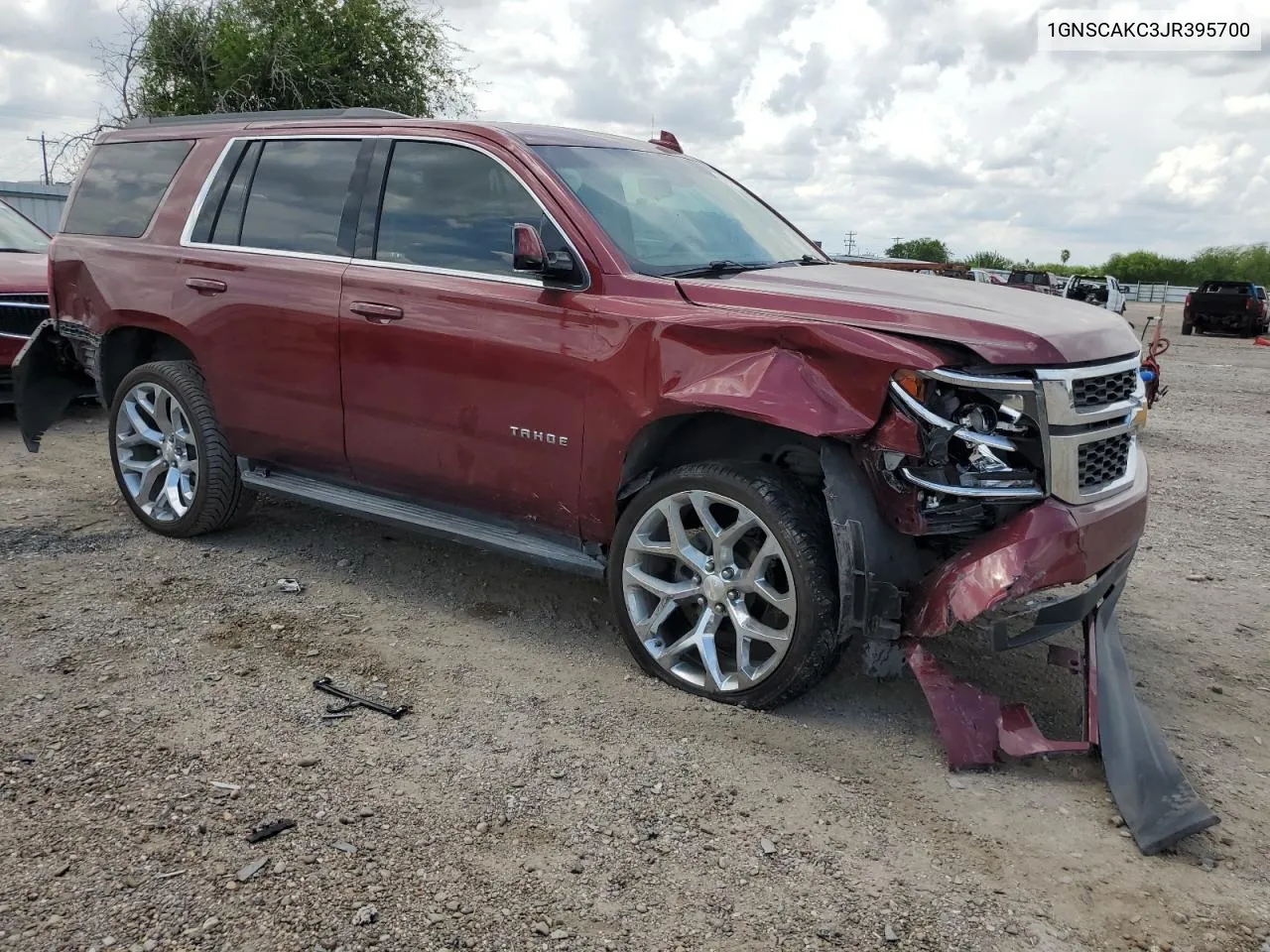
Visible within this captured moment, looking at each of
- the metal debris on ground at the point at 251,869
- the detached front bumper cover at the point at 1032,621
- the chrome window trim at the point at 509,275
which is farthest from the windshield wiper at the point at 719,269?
the metal debris on ground at the point at 251,869

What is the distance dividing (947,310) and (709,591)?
4.06 ft

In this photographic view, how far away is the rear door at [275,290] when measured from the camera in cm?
466

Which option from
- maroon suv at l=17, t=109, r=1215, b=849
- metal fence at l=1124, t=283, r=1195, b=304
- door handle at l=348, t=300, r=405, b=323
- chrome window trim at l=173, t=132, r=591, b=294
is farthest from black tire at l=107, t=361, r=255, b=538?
metal fence at l=1124, t=283, r=1195, b=304

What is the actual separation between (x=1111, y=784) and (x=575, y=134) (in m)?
3.29

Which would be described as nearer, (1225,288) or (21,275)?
(21,275)

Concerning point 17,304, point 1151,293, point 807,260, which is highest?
point 807,260

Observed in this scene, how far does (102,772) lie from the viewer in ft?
10.6

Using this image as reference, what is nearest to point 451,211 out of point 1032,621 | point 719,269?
point 719,269

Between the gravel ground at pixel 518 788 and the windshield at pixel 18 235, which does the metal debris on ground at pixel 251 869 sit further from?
the windshield at pixel 18 235

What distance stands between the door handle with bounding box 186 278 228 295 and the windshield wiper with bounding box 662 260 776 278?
7.40 feet

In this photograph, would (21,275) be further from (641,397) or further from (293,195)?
(641,397)

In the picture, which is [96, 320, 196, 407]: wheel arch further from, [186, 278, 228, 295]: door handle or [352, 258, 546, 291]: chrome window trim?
[352, 258, 546, 291]: chrome window trim

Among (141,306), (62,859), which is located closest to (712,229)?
(141,306)

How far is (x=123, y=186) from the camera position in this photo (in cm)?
554
